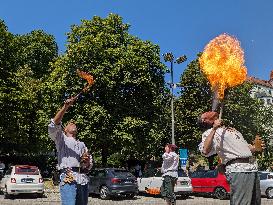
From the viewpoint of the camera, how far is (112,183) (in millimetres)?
24578

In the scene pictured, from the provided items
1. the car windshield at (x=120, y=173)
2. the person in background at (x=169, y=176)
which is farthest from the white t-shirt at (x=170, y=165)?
the car windshield at (x=120, y=173)

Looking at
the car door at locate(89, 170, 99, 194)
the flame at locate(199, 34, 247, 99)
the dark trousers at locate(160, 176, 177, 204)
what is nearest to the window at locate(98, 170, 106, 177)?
the car door at locate(89, 170, 99, 194)

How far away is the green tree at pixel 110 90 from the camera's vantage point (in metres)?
32.9

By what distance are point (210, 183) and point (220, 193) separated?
0.86 m

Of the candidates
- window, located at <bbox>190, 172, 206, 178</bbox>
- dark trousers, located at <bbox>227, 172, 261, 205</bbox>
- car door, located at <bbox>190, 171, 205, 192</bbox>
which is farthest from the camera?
window, located at <bbox>190, 172, 206, 178</bbox>

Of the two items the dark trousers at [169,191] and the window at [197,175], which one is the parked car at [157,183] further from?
the dark trousers at [169,191]

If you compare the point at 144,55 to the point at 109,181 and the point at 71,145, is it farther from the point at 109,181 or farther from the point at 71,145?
the point at 71,145

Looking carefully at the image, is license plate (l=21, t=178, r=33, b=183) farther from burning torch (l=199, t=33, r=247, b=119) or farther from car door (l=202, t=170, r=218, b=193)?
burning torch (l=199, t=33, r=247, b=119)

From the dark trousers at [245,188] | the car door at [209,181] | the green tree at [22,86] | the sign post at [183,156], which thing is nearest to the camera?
the dark trousers at [245,188]

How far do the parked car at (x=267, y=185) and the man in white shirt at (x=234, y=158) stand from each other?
66.8ft

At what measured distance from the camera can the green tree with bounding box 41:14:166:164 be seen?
32875 millimetres

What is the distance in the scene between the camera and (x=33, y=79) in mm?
48531

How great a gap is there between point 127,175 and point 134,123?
7.79 m

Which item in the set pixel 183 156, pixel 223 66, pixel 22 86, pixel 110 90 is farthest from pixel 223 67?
pixel 22 86
